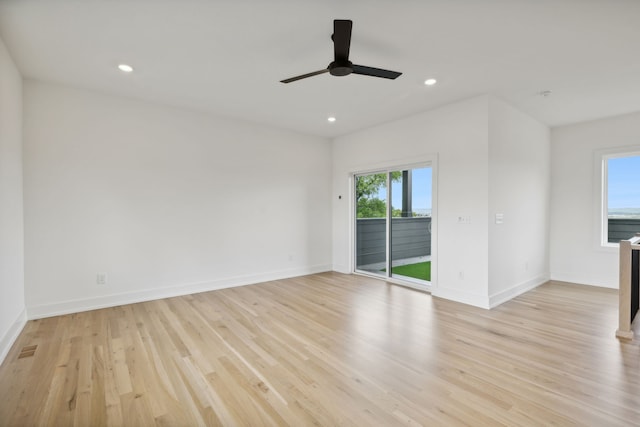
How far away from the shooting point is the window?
4535mm

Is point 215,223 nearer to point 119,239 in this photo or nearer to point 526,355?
point 119,239

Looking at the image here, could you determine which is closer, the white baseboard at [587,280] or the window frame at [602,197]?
the white baseboard at [587,280]

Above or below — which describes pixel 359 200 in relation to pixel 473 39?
below

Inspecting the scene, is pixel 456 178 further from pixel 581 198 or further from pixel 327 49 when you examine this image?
pixel 581 198

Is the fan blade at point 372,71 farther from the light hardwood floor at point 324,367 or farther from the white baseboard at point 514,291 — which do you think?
the white baseboard at point 514,291

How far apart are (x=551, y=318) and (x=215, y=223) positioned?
4647 millimetres

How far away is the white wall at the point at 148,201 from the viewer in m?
3.40

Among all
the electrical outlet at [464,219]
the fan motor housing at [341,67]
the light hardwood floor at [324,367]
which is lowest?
the light hardwood floor at [324,367]

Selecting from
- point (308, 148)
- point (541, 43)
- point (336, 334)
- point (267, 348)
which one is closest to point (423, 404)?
point (336, 334)

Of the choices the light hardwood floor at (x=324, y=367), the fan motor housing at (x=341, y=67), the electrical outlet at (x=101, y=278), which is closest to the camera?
the light hardwood floor at (x=324, y=367)

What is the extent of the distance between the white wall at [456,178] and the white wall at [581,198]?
251 cm

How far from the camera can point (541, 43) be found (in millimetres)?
2549

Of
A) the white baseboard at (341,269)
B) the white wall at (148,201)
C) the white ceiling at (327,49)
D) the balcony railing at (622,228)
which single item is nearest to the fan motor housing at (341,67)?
the white ceiling at (327,49)

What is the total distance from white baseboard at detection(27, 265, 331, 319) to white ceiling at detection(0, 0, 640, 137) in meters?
2.63
